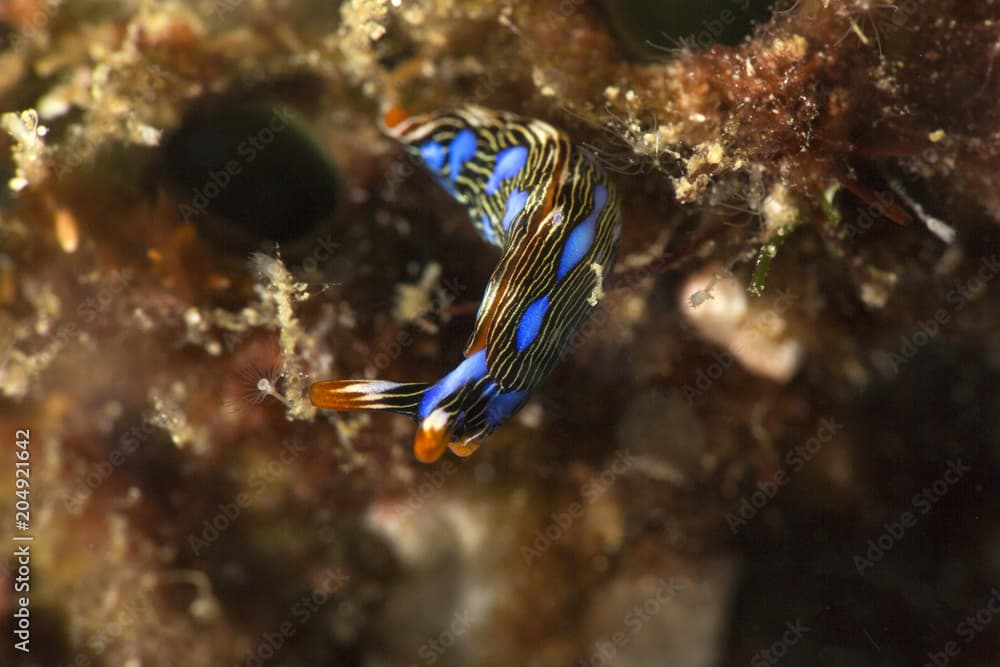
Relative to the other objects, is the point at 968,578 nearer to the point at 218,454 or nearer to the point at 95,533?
the point at 218,454

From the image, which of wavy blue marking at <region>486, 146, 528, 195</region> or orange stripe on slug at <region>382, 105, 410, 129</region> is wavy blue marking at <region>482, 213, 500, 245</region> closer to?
wavy blue marking at <region>486, 146, 528, 195</region>

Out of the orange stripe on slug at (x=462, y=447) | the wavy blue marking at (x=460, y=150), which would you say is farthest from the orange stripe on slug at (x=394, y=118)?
the orange stripe on slug at (x=462, y=447)

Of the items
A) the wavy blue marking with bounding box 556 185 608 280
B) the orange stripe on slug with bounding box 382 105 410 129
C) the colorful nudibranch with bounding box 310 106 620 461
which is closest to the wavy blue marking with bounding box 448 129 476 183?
the colorful nudibranch with bounding box 310 106 620 461

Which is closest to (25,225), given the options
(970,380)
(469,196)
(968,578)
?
(469,196)

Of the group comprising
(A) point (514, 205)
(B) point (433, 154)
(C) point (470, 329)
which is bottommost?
(C) point (470, 329)

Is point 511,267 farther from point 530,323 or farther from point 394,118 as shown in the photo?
point 394,118

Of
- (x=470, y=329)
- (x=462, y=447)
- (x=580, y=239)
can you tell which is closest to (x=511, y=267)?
(x=580, y=239)
